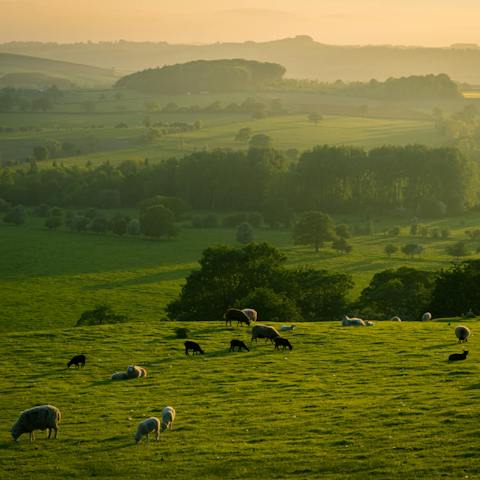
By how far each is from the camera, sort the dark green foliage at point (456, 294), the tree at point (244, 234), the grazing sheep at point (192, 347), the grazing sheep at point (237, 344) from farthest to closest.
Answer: the tree at point (244, 234) < the dark green foliage at point (456, 294) < the grazing sheep at point (237, 344) < the grazing sheep at point (192, 347)

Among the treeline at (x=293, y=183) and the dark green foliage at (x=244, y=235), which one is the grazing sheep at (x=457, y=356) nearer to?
the dark green foliage at (x=244, y=235)

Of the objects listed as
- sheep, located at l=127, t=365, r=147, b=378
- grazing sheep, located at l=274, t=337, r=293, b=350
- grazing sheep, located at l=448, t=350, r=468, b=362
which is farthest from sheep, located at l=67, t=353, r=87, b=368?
grazing sheep, located at l=448, t=350, r=468, b=362

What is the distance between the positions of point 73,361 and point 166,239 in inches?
3408

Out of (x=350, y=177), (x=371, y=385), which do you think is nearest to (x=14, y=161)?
(x=350, y=177)

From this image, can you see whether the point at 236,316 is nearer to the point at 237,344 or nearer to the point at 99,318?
the point at 237,344

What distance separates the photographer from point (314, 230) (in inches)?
4414

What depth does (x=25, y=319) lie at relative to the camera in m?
69.8

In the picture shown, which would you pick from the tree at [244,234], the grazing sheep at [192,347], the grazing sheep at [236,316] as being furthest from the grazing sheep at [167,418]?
the tree at [244,234]

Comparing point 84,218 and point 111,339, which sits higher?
point 111,339

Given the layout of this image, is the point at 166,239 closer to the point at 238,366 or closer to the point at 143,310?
the point at 143,310

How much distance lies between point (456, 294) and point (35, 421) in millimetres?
37187

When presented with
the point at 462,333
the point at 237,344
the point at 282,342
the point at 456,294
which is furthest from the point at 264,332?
the point at 456,294

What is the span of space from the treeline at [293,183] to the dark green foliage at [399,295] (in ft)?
242

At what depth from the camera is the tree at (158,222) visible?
4737 inches
